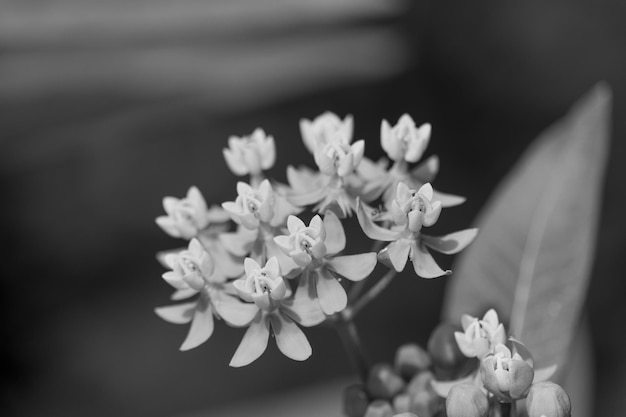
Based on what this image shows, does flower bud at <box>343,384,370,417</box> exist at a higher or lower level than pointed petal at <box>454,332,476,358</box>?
lower

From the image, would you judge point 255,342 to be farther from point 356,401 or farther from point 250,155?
point 250,155

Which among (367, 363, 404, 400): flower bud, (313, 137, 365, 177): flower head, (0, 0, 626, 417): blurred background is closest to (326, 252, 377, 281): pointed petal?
(313, 137, 365, 177): flower head

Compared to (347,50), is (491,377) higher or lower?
lower

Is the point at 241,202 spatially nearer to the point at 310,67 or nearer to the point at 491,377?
the point at 491,377

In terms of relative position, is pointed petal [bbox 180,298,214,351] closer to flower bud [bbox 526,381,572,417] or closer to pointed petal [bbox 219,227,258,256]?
pointed petal [bbox 219,227,258,256]

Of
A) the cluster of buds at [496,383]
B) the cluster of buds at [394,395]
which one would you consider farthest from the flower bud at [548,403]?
the cluster of buds at [394,395]

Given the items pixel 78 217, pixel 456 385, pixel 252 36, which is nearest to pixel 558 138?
pixel 456 385

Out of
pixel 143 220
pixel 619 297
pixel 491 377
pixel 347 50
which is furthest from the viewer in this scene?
pixel 143 220
